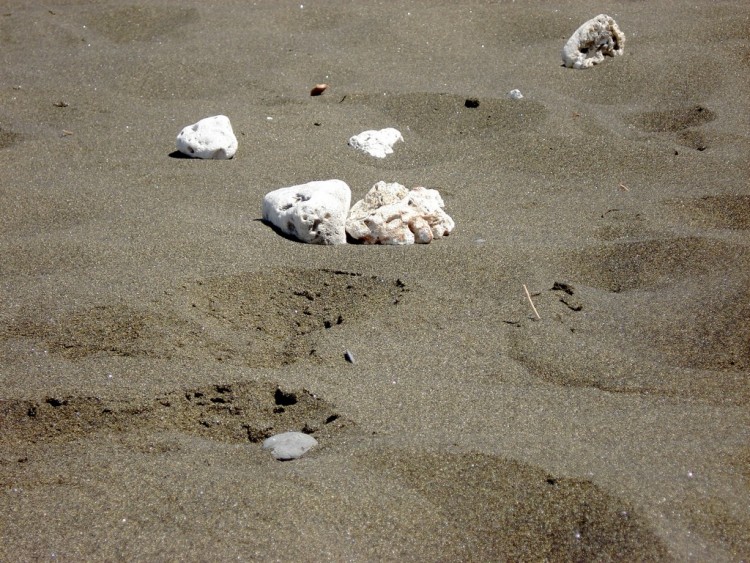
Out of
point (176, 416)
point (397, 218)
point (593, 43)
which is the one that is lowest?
point (176, 416)

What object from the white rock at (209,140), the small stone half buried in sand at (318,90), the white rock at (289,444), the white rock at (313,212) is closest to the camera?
A: the white rock at (289,444)

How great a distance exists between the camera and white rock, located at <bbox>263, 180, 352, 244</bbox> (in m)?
2.70

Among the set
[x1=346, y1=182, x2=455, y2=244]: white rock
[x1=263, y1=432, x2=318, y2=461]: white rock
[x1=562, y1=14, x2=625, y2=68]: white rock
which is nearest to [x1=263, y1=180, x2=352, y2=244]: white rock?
[x1=346, y1=182, x2=455, y2=244]: white rock

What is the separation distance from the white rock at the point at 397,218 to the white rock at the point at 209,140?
30.2 inches

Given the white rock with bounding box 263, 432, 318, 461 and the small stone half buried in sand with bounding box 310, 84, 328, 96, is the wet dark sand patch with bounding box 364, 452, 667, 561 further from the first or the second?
the small stone half buried in sand with bounding box 310, 84, 328, 96

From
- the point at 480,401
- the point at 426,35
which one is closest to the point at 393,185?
the point at 480,401

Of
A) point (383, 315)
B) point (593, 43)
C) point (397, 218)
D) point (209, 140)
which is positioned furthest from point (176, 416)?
point (593, 43)

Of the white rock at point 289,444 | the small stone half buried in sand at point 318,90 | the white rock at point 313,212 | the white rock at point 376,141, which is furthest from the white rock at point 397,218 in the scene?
the small stone half buried in sand at point 318,90

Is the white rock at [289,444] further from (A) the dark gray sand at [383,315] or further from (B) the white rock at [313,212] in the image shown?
(B) the white rock at [313,212]

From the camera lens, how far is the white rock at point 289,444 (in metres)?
1.89

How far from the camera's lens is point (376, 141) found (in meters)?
3.45

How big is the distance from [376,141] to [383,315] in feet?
4.22

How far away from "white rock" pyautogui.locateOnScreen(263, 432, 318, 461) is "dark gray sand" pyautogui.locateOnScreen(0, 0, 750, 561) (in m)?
0.04

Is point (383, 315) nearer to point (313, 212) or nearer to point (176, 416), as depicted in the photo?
point (313, 212)
